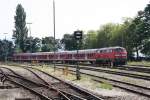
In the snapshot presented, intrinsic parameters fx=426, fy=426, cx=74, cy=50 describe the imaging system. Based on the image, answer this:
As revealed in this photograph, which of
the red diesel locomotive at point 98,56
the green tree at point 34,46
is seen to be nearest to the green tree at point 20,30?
the green tree at point 34,46

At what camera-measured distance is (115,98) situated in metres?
19.9

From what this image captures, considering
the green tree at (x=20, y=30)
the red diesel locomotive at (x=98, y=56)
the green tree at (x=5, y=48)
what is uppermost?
the green tree at (x=20, y=30)

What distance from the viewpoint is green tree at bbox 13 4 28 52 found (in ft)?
405

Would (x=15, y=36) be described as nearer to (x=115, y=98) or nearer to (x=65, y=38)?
(x=65, y=38)

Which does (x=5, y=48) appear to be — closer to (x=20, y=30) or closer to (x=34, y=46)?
(x=20, y=30)

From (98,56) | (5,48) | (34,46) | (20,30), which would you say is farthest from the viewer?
(34,46)

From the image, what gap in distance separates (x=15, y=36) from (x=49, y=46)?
10914mm

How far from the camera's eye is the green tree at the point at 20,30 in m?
123

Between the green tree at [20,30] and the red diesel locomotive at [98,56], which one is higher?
the green tree at [20,30]

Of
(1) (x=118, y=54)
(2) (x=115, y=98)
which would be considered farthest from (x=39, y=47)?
(2) (x=115, y=98)

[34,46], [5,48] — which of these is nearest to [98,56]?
[5,48]

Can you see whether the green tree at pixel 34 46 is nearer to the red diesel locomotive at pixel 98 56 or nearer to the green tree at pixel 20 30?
the green tree at pixel 20 30

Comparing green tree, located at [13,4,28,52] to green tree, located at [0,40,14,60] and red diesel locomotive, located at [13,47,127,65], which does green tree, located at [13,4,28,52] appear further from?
red diesel locomotive, located at [13,47,127,65]

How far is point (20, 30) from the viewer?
12538cm
